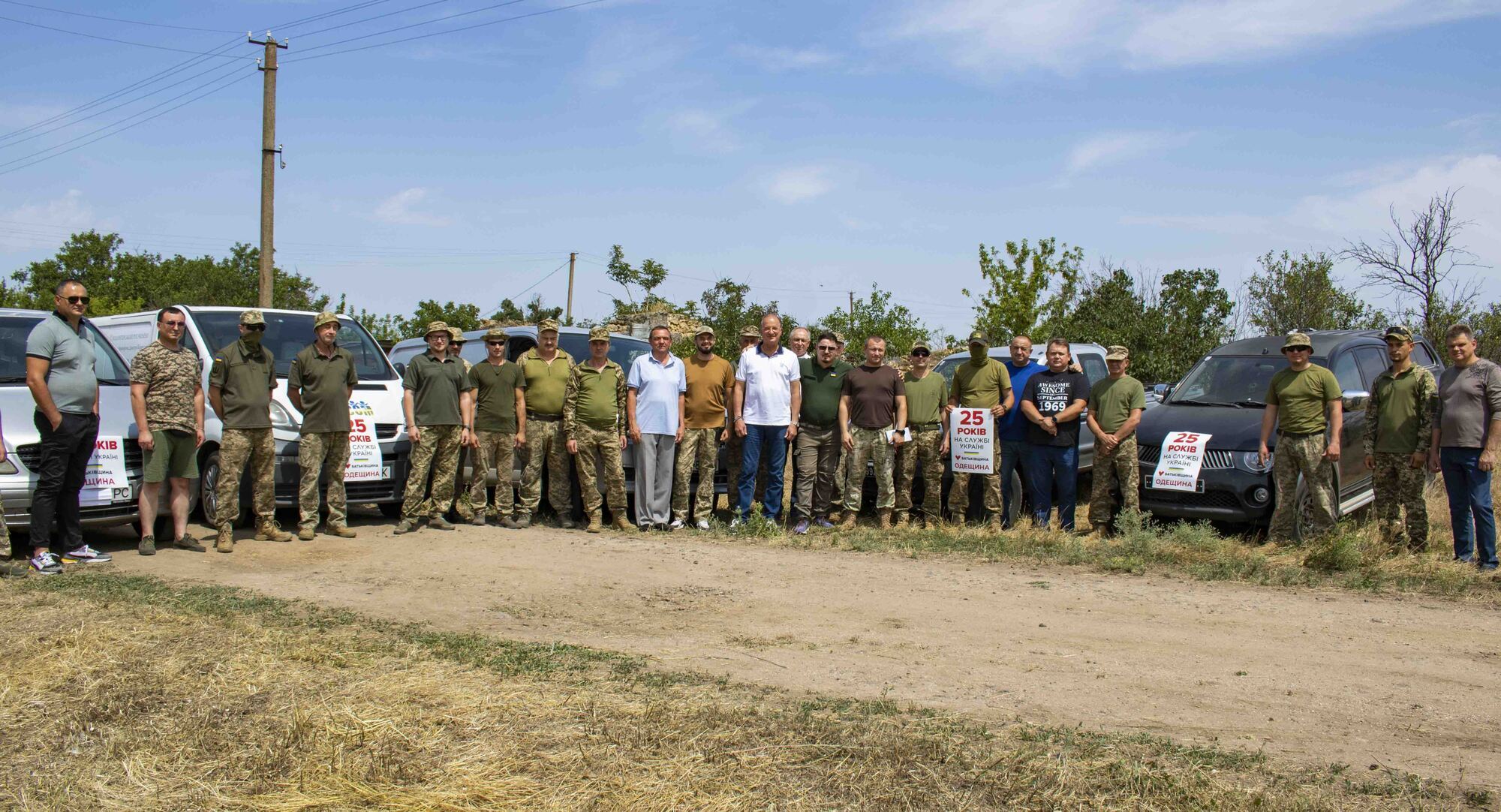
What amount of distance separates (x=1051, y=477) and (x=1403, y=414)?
2.80 meters

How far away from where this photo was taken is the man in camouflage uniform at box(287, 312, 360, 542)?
9273 mm

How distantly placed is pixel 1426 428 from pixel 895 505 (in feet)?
14.2

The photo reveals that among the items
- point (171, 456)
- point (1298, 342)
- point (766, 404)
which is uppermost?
point (1298, 342)

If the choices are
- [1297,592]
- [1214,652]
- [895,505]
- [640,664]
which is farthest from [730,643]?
[895,505]

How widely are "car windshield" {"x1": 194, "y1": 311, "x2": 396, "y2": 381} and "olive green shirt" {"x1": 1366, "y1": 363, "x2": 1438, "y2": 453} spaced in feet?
28.4

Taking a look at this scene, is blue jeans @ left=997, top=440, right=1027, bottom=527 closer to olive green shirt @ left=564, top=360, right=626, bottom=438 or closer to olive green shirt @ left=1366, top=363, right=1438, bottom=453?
olive green shirt @ left=1366, top=363, right=1438, bottom=453

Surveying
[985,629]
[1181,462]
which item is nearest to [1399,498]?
[1181,462]

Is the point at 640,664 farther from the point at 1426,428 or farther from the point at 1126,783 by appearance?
the point at 1426,428

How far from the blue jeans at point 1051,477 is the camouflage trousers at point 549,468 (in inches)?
167

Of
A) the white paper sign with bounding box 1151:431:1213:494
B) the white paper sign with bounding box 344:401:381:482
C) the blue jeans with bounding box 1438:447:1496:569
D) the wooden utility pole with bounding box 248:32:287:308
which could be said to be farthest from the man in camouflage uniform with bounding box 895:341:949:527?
the wooden utility pole with bounding box 248:32:287:308

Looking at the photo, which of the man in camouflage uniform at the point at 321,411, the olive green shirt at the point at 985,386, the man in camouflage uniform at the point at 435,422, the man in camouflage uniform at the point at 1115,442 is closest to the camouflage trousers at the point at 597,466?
the man in camouflage uniform at the point at 435,422

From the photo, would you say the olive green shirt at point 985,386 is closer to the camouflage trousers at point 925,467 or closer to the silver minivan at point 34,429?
the camouflage trousers at point 925,467

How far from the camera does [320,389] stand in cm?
927

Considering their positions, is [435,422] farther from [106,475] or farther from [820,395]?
[820,395]
